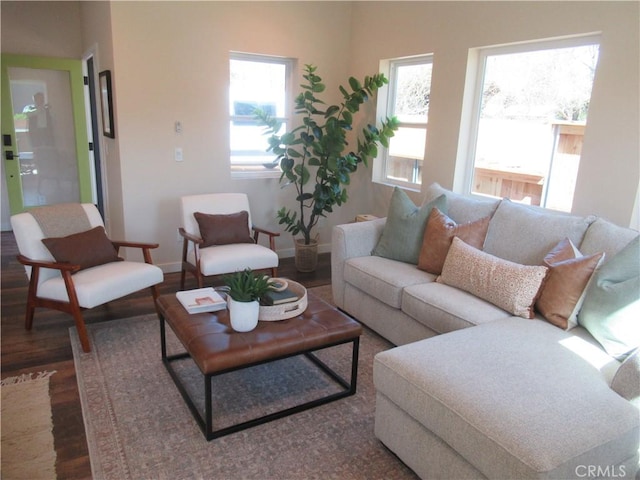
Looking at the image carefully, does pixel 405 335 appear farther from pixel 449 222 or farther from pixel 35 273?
pixel 35 273

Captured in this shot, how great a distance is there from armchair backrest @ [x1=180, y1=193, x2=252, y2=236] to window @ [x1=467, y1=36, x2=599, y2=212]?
6.80 ft

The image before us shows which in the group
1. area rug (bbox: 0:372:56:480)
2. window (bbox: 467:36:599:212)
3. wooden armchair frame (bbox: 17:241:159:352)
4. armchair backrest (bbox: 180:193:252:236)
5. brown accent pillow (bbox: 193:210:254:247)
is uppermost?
window (bbox: 467:36:599:212)

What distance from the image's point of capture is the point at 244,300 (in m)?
2.31

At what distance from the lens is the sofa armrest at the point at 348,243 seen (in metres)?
3.52

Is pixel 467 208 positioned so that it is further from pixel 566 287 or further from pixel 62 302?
pixel 62 302

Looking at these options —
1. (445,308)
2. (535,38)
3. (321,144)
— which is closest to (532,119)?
(535,38)

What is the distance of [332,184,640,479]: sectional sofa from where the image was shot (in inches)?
63.6

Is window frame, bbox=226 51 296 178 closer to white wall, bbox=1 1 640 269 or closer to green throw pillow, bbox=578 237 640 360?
white wall, bbox=1 1 640 269

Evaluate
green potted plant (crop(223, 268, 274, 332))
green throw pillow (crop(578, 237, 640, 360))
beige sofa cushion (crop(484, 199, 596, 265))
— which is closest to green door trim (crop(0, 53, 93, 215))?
green potted plant (crop(223, 268, 274, 332))

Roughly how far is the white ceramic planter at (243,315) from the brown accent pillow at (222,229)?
1.65 meters

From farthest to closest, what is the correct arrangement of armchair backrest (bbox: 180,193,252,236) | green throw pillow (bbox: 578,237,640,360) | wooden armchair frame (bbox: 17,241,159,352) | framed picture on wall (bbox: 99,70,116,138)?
1. framed picture on wall (bbox: 99,70,116,138)
2. armchair backrest (bbox: 180,193,252,236)
3. wooden armchair frame (bbox: 17,241,159,352)
4. green throw pillow (bbox: 578,237,640,360)

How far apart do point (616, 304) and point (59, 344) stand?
328 cm

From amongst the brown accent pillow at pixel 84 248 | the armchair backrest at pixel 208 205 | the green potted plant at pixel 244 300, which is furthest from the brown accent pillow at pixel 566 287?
the brown accent pillow at pixel 84 248

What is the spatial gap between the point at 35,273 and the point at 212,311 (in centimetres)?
139
